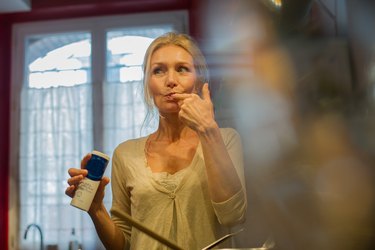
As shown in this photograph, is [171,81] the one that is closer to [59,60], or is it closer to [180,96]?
[180,96]

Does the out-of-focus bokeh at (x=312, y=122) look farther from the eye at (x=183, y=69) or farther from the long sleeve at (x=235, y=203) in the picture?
the eye at (x=183, y=69)

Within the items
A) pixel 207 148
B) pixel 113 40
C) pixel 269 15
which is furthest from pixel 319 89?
pixel 113 40

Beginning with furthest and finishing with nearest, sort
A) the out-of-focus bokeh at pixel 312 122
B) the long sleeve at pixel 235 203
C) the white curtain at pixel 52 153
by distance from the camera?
the white curtain at pixel 52 153 < the long sleeve at pixel 235 203 < the out-of-focus bokeh at pixel 312 122

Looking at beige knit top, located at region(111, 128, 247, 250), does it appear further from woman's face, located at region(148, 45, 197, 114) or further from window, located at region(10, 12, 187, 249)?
window, located at region(10, 12, 187, 249)

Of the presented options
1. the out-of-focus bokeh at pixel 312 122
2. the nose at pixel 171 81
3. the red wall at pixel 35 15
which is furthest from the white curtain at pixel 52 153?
the out-of-focus bokeh at pixel 312 122

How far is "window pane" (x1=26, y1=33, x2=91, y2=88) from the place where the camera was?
2.26 meters

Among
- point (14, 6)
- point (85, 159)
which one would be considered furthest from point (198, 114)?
point (14, 6)

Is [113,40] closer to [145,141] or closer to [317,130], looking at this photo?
[145,141]

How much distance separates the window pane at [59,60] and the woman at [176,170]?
5.27ft

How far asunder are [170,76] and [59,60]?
1.77m

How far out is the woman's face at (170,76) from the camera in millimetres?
694

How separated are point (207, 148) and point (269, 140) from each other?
0.60 feet

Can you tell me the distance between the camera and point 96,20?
232 centimetres

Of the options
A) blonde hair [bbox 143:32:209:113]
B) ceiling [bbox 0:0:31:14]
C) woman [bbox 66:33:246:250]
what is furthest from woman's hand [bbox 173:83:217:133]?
ceiling [bbox 0:0:31:14]
